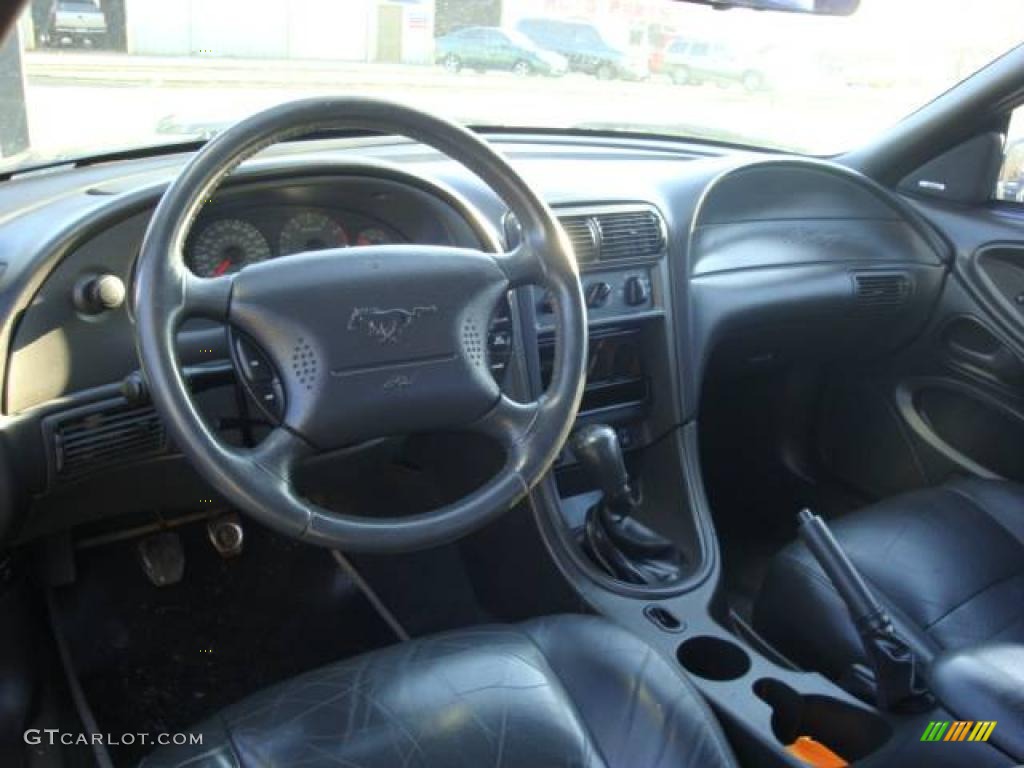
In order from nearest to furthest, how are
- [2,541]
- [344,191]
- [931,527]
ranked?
[2,541] → [344,191] → [931,527]

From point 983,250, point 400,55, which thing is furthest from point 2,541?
point 983,250

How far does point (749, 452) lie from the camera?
3084mm

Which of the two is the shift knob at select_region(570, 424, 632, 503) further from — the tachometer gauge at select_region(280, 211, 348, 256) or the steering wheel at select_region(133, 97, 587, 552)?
the tachometer gauge at select_region(280, 211, 348, 256)

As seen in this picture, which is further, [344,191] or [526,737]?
[344,191]

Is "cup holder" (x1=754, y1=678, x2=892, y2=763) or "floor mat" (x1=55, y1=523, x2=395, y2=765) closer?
"cup holder" (x1=754, y1=678, x2=892, y2=763)

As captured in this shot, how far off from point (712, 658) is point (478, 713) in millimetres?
640

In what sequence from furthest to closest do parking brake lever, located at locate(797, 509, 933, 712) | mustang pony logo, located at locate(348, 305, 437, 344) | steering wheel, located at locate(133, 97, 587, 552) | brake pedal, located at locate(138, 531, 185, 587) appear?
brake pedal, located at locate(138, 531, 185, 587) → parking brake lever, located at locate(797, 509, 933, 712) → mustang pony logo, located at locate(348, 305, 437, 344) → steering wheel, located at locate(133, 97, 587, 552)

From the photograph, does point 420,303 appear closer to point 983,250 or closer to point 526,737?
point 526,737

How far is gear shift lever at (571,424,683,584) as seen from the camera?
6.63 ft

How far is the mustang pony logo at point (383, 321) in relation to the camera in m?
1.43

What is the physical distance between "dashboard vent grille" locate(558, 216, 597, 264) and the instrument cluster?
388mm

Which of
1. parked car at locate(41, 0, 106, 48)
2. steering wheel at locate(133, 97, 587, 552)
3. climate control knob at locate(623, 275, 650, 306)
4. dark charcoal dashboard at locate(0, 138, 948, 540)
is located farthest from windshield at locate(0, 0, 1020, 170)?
climate control knob at locate(623, 275, 650, 306)

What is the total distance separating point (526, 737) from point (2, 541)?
900 millimetres

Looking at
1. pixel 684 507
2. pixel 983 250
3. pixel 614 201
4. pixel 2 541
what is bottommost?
pixel 684 507
